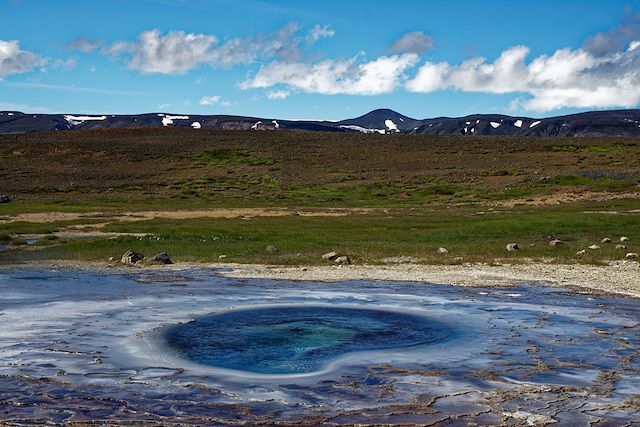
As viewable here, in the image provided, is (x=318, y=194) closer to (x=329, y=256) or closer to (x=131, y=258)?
(x=329, y=256)

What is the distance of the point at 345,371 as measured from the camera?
12391 millimetres

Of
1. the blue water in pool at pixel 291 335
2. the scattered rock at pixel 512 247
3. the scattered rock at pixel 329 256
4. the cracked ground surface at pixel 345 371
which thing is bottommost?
the blue water in pool at pixel 291 335

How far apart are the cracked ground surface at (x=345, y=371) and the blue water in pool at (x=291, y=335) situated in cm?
45

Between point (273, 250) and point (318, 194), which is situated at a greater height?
point (318, 194)

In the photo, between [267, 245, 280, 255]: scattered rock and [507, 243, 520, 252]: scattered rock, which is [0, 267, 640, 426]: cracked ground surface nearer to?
[507, 243, 520, 252]: scattered rock

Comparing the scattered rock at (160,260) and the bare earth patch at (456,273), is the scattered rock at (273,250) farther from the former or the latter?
the scattered rock at (160,260)

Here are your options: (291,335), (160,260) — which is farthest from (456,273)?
(291,335)

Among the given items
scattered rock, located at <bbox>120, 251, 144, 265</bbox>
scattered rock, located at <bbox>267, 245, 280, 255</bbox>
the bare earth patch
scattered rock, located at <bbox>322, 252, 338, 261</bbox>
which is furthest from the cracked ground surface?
scattered rock, located at <bbox>267, 245, 280, 255</bbox>

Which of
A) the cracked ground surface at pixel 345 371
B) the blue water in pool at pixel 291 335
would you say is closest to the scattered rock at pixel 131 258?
the cracked ground surface at pixel 345 371

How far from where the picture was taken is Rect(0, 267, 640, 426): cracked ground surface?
10.0m

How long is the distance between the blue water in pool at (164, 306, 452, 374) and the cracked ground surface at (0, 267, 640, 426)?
45 centimetres

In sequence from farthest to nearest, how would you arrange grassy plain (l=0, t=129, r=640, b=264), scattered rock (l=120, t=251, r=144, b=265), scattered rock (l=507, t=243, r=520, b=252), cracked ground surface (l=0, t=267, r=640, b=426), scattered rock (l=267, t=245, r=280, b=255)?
grassy plain (l=0, t=129, r=640, b=264), scattered rock (l=267, t=245, r=280, b=255), scattered rock (l=507, t=243, r=520, b=252), scattered rock (l=120, t=251, r=144, b=265), cracked ground surface (l=0, t=267, r=640, b=426)

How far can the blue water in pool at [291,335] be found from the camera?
43.6ft

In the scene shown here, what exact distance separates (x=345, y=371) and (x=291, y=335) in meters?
3.22
